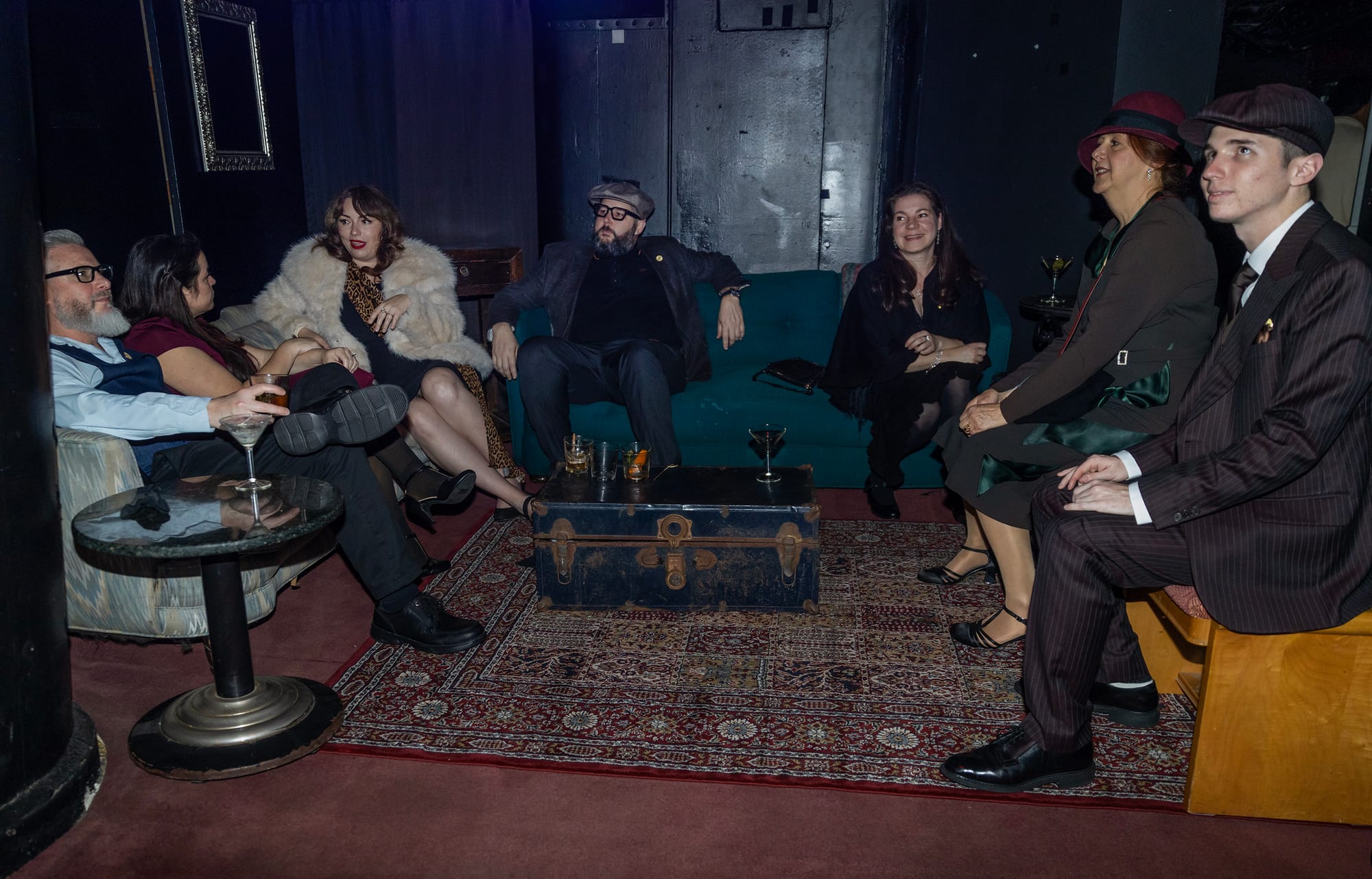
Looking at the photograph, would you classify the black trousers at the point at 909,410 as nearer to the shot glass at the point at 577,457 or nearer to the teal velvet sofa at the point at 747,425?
the teal velvet sofa at the point at 747,425

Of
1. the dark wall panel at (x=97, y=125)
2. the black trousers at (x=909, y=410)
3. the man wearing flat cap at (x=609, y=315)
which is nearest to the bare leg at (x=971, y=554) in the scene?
the black trousers at (x=909, y=410)

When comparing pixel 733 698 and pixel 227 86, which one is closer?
pixel 733 698

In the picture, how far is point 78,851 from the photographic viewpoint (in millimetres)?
2104

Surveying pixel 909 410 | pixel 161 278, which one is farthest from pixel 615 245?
Answer: pixel 161 278

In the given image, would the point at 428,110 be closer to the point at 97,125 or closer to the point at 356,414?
the point at 97,125

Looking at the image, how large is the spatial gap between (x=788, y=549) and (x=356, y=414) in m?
1.39

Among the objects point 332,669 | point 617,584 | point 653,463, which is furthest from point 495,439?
point 332,669

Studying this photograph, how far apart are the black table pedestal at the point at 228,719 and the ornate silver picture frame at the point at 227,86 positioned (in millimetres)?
2613

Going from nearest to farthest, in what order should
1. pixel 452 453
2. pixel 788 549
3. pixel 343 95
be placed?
1. pixel 788 549
2. pixel 452 453
3. pixel 343 95

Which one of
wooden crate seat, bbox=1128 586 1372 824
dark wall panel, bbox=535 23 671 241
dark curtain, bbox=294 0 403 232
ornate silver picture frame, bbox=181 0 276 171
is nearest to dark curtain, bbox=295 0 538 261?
A: dark curtain, bbox=294 0 403 232

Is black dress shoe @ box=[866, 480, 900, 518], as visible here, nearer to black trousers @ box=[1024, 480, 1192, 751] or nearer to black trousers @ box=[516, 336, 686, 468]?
black trousers @ box=[516, 336, 686, 468]

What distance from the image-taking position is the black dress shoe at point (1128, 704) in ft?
8.44

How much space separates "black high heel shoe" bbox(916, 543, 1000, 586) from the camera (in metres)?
3.50

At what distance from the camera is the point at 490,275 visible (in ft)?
18.0
